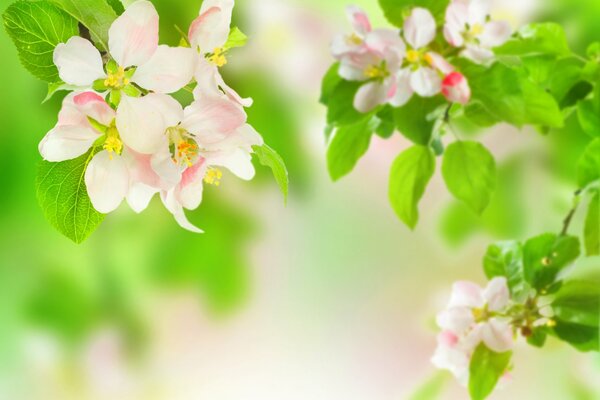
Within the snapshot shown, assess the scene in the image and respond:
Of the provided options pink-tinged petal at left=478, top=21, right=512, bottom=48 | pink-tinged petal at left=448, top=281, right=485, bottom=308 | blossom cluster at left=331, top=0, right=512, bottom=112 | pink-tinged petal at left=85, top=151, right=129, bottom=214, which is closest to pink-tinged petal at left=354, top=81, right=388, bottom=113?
blossom cluster at left=331, top=0, right=512, bottom=112

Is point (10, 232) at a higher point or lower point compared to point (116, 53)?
lower

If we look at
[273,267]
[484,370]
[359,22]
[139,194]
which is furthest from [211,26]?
[484,370]

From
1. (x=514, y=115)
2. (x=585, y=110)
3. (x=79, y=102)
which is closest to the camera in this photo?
(x=79, y=102)

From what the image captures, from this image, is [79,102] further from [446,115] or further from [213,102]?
[446,115]

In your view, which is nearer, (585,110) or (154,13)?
(154,13)

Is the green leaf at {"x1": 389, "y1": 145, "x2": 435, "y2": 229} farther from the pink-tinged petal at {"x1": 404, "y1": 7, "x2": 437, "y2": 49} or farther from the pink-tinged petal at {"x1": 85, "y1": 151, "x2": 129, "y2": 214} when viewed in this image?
the pink-tinged petal at {"x1": 85, "y1": 151, "x2": 129, "y2": 214}

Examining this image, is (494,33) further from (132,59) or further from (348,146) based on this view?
(132,59)

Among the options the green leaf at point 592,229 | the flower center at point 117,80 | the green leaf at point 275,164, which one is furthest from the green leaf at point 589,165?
the flower center at point 117,80

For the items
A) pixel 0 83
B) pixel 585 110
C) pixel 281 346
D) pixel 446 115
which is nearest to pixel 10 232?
pixel 0 83
